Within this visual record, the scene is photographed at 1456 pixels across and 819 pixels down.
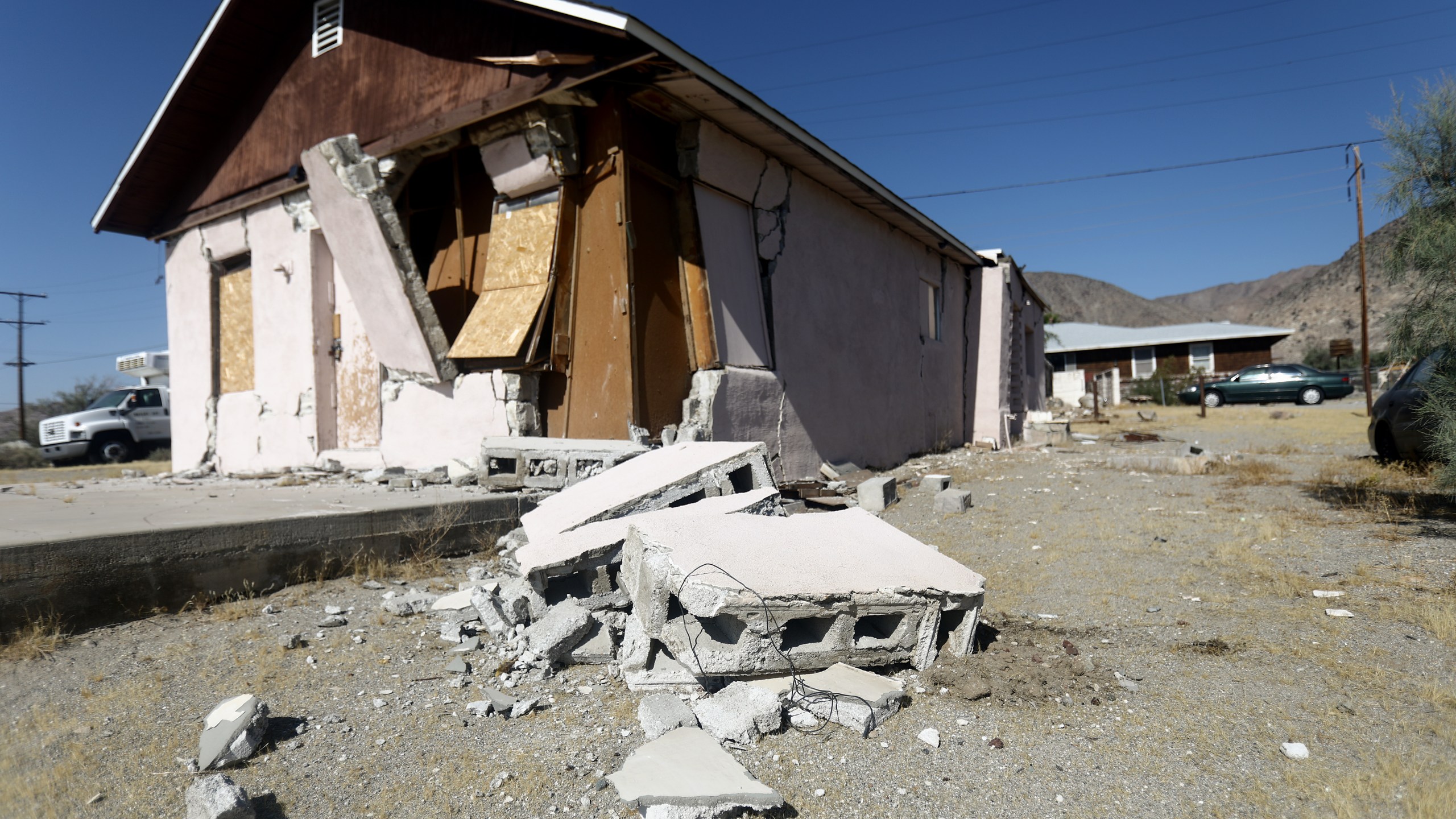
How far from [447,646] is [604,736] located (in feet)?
4.22

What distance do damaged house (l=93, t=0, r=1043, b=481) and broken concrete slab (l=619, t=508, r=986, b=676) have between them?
3095mm

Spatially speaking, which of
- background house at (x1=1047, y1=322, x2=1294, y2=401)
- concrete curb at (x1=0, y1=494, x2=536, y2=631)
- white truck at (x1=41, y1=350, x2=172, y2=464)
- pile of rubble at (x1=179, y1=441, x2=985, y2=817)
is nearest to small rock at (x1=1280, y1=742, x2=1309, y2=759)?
pile of rubble at (x1=179, y1=441, x2=985, y2=817)

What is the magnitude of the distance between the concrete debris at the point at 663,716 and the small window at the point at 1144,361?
3635cm

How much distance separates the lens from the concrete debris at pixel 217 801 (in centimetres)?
214

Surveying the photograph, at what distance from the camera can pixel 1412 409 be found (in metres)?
7.05

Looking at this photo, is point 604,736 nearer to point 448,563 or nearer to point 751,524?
point 751,524

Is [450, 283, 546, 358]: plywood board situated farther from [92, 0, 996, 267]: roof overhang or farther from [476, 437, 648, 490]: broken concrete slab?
[92, 0, 996, 267]: roof overhang

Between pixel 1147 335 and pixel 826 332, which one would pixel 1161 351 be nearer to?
pixel 1147 335

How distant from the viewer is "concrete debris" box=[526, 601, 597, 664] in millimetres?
3229

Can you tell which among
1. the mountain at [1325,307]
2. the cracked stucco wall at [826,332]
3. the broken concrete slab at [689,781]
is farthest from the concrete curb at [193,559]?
the mountain at [1325,307]

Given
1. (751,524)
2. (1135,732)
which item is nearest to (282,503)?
(751,524)

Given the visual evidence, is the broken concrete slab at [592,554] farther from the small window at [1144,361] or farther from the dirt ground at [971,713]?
the small window at [1144,361]

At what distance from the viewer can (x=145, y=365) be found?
2081 cm

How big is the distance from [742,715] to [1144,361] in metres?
36.8
